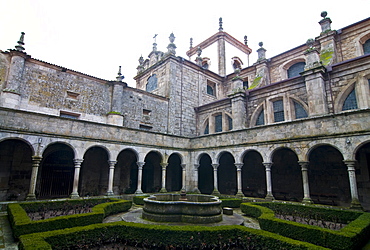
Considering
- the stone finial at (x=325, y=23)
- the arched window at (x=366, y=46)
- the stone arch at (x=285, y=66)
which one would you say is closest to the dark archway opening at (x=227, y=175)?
the stone arch at (x=285, y=66)

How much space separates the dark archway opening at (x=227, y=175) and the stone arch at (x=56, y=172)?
11911 millimetres

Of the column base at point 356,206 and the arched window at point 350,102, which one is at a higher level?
the arched window at point 350,102

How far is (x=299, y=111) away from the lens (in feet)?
57.3

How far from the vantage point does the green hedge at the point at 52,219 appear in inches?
265

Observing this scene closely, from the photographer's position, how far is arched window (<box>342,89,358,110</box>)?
1488 centimetres

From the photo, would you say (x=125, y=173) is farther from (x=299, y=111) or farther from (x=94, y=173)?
(x=299, y=111)

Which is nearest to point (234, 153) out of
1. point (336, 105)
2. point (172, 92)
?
Result: point (336, 105)

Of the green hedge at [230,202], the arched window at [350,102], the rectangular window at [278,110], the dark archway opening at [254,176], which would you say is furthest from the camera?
the rectangular window at [278,110]

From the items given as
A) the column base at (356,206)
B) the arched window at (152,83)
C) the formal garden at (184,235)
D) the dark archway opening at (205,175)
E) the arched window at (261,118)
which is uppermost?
the arched window at (152,83)

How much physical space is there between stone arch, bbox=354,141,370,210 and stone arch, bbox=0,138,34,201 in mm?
18548

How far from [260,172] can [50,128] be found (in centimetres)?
1454

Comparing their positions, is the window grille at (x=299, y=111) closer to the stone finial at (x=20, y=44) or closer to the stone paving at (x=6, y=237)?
the stone paving at (x=6, y=237)

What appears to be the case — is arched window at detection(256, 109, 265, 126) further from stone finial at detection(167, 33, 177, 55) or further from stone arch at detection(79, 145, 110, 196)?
stone arch at detection(79, 145, 110, 196)

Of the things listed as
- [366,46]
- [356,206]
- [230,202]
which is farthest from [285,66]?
[230,202]
